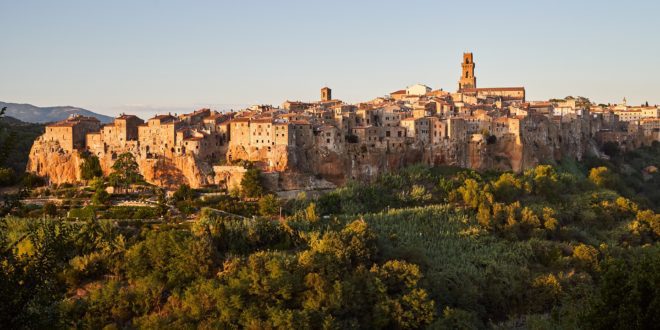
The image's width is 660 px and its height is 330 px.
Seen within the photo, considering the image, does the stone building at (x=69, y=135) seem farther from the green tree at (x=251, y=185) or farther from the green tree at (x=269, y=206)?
the green tree at (x=269, y=206)

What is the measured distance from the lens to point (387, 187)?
43.7 m

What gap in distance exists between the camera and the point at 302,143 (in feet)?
145

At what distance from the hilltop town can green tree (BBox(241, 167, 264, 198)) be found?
4.04 feet

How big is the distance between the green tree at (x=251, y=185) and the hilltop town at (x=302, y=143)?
1.23 m

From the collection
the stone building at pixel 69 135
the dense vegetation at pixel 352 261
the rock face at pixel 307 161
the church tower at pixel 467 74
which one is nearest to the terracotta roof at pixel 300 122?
the rock face at pixel 307 161

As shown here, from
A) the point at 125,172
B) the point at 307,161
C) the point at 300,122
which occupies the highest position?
the point at 300,122

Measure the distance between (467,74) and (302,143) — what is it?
4196cm

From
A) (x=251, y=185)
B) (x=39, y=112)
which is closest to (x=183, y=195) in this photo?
(x=251, y=185)

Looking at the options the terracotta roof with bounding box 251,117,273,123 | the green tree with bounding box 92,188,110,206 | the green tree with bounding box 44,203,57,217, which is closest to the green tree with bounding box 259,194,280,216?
the terracotta roof with bounding box 251,117,273,123

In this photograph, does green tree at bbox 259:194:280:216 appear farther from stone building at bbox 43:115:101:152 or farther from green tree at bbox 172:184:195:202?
stone building at bbox 43:115:101:152

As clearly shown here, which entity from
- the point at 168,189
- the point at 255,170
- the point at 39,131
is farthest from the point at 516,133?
the point at 39,131

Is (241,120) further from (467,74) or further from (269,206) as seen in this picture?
(467,74)

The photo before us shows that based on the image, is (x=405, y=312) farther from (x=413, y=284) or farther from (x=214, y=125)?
(x=214, y=125)

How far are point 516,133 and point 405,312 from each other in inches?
1167
